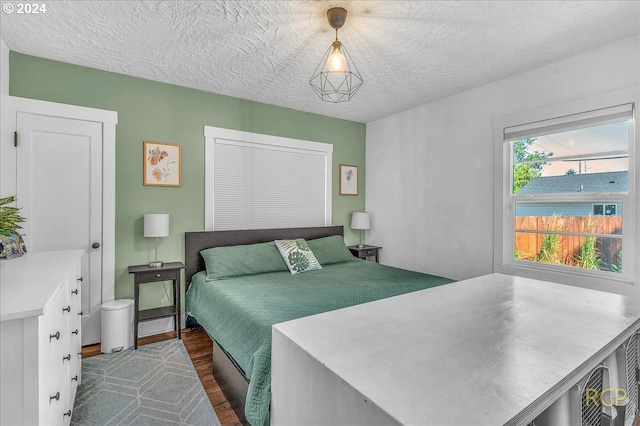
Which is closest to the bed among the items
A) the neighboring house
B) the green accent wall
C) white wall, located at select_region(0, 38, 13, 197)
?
the green accent wall

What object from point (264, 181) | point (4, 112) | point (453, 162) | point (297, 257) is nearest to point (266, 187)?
point (264, 181)

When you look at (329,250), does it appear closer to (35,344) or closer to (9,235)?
(9,235)

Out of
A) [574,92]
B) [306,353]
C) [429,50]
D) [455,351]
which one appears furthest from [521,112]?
[306,353]

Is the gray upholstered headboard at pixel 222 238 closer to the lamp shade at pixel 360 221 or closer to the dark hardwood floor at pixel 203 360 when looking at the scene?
the dark hardwood floor at pixel 203 360

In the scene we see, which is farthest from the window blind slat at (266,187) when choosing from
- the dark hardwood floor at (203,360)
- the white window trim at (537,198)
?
the white window trim at (537,198)

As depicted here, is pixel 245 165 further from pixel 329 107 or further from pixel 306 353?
pixel 306 353

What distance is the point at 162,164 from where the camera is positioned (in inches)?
129

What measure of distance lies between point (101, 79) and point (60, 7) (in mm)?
1020

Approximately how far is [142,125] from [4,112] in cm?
100

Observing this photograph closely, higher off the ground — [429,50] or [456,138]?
[429,50]

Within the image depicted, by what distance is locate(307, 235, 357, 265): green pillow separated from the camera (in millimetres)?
3717

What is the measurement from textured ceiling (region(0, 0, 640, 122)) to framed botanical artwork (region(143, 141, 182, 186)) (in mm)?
687

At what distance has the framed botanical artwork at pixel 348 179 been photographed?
15.3 feet

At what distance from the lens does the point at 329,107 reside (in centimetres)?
410
